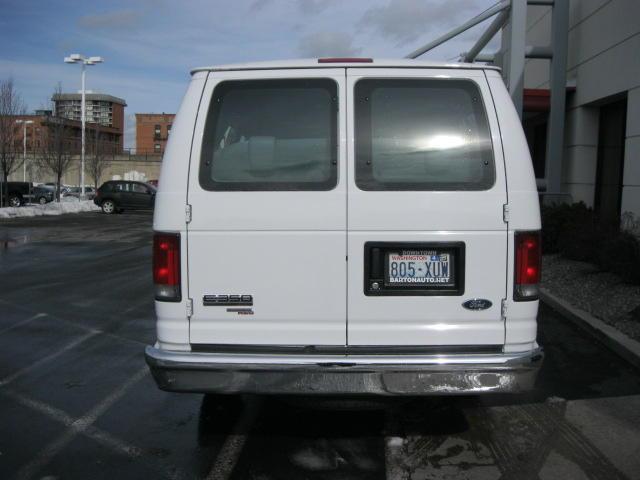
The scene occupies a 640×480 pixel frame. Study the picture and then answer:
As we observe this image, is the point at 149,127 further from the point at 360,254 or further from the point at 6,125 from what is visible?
the point at 360,254

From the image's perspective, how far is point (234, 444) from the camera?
408cm

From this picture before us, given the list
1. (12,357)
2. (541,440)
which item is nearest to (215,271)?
(541,440)

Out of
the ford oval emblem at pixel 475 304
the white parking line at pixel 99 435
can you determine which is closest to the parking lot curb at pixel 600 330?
the ford oval emblem at pixel 475 304

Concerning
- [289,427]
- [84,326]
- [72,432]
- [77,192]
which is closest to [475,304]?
[289,427]

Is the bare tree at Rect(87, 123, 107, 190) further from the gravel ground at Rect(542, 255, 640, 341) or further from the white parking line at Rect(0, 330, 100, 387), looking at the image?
the white parking line at Rect(0, 330, 100, 387)

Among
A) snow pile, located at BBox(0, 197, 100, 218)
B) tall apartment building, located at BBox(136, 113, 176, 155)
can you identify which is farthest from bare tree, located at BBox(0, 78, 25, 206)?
tall apartment building, located at BBox(136, 113, 176, 155)

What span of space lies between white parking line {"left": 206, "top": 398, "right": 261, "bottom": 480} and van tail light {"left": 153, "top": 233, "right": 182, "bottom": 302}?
102cm

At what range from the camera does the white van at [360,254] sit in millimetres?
3527

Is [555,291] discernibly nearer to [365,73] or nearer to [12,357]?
[365,73]

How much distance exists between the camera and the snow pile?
2538cm

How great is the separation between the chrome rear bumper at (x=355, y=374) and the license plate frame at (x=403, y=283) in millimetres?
361

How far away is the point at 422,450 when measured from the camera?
3.97 metres

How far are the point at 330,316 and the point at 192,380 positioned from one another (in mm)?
840

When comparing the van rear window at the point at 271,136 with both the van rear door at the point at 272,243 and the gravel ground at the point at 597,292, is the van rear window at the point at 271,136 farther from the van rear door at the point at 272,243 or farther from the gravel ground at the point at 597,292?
the gravel ground at the point at 597,292
